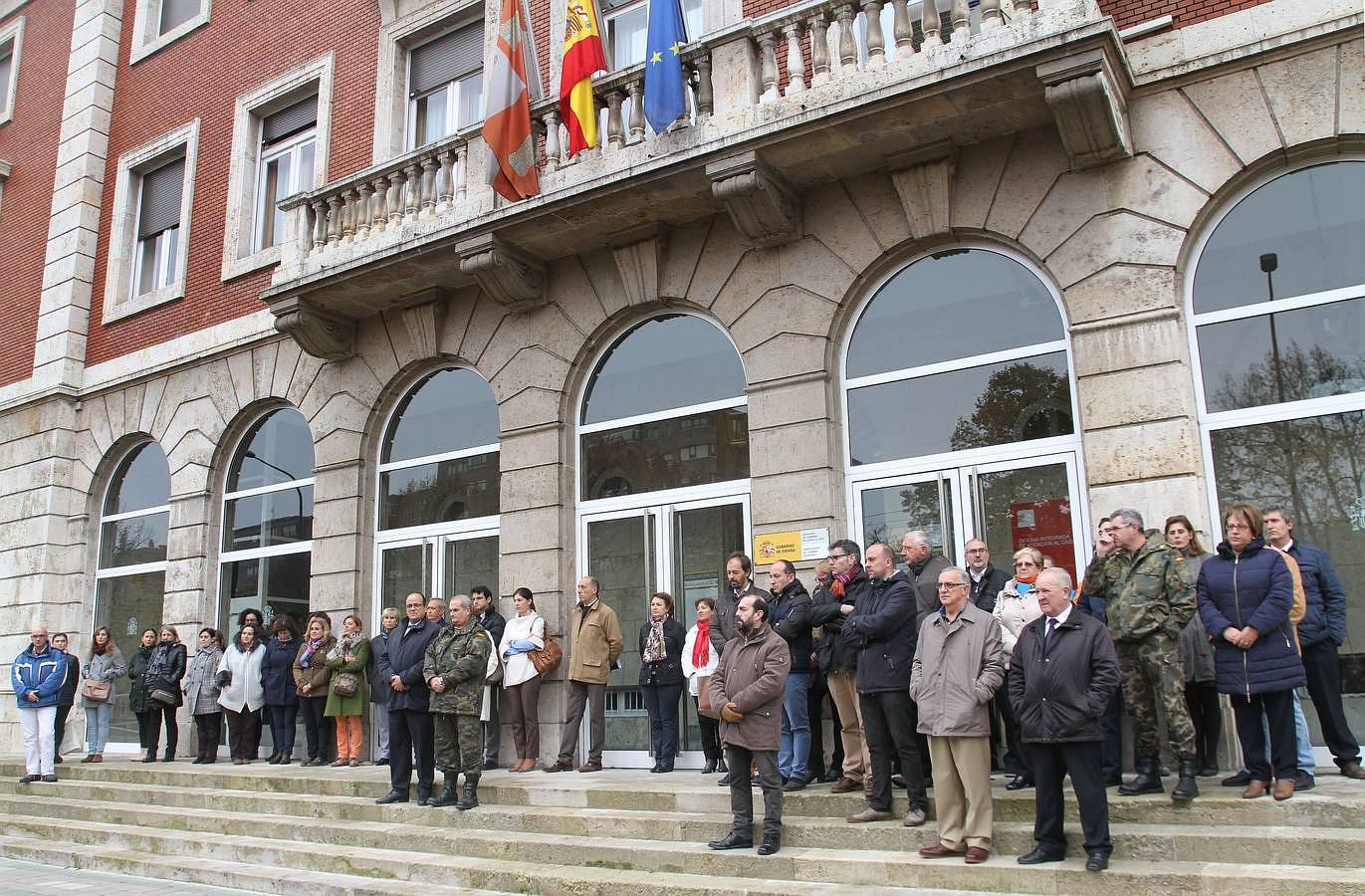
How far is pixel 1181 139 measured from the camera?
28.3 feet

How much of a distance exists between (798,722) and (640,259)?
5.15 metres

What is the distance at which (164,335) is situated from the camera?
15.4 m

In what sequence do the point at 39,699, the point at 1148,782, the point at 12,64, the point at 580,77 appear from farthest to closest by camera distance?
1. the point at 12,64
2. the point at 39,699
3. the point at 580,77
4. the point at 1148,782

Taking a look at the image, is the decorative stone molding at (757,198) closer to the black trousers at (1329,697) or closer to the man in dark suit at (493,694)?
the man in dark suit at (493,694)

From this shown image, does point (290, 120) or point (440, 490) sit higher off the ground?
point (290, 120)

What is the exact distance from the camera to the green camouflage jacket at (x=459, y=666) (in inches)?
340

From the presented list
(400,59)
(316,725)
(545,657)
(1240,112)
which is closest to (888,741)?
(545,657)

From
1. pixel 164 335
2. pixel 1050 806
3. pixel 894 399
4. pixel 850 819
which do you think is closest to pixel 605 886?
pixel 850 819

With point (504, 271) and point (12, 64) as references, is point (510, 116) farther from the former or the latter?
point (12, 64)

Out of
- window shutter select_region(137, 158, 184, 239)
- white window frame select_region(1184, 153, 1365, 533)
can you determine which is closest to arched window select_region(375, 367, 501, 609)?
window shutter select_region(137, 158, 184, 239)

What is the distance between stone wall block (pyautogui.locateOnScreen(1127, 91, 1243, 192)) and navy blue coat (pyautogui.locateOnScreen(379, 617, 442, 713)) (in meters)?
7.13

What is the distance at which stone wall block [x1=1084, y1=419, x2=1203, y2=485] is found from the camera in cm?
820

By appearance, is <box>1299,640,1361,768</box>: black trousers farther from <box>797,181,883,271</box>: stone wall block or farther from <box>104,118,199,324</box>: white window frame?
<box>104,118,199,324</box>: white window frame

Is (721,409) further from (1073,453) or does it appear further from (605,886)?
(605,886)
